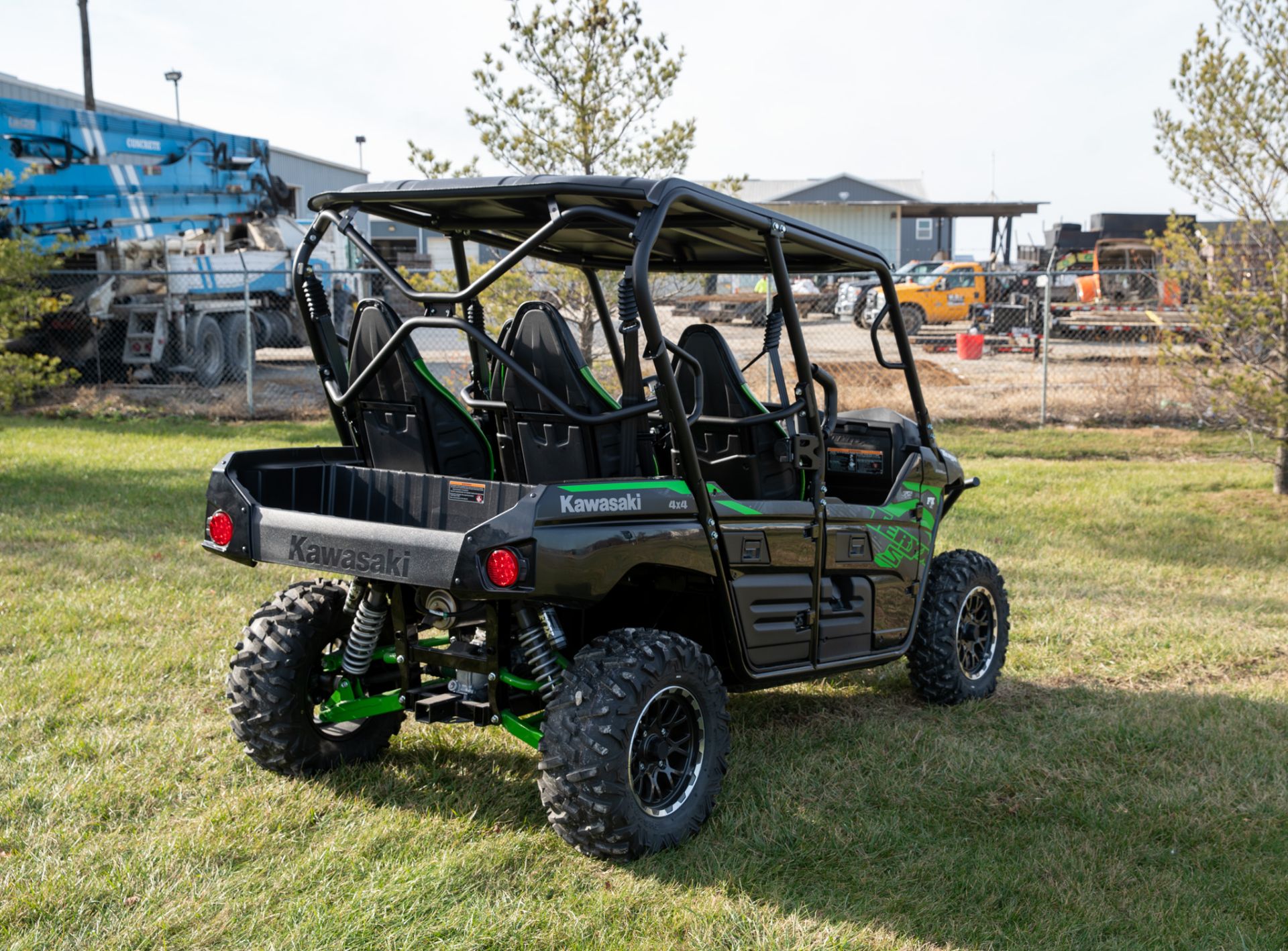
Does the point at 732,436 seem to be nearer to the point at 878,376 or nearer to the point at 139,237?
the point at 878,376

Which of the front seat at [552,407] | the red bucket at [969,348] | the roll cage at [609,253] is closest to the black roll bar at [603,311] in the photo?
the roll cage at [609,253]

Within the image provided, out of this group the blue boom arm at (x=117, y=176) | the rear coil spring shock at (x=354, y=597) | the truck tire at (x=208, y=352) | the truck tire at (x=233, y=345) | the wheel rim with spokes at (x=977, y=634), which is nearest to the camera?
the rear coil spring shock at (x=354, y=597)

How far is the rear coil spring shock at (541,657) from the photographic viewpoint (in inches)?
149

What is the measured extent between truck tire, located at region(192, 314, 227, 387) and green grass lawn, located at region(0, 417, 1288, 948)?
10.5 metres

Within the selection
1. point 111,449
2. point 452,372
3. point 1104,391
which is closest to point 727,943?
point 452,372

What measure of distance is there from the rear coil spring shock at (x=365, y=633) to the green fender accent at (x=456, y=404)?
62 centimetres

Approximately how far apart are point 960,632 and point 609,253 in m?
2.23

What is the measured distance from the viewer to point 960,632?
5.35 meters

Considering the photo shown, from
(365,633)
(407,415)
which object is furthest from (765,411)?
(365,633)

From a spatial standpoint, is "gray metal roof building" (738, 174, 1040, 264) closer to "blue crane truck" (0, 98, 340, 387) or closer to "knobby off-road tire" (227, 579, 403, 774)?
"blue crane truck" (0, 98, 340, 387)

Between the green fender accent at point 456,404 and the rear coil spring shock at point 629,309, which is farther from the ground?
the rear coil spring shock at point 629,309

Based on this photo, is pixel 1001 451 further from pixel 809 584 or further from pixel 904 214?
pixel 904 214

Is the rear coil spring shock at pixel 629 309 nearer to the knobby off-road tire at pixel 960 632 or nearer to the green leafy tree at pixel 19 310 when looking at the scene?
the knobby off-road tire at pixel 960 632

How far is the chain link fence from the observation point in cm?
1405
